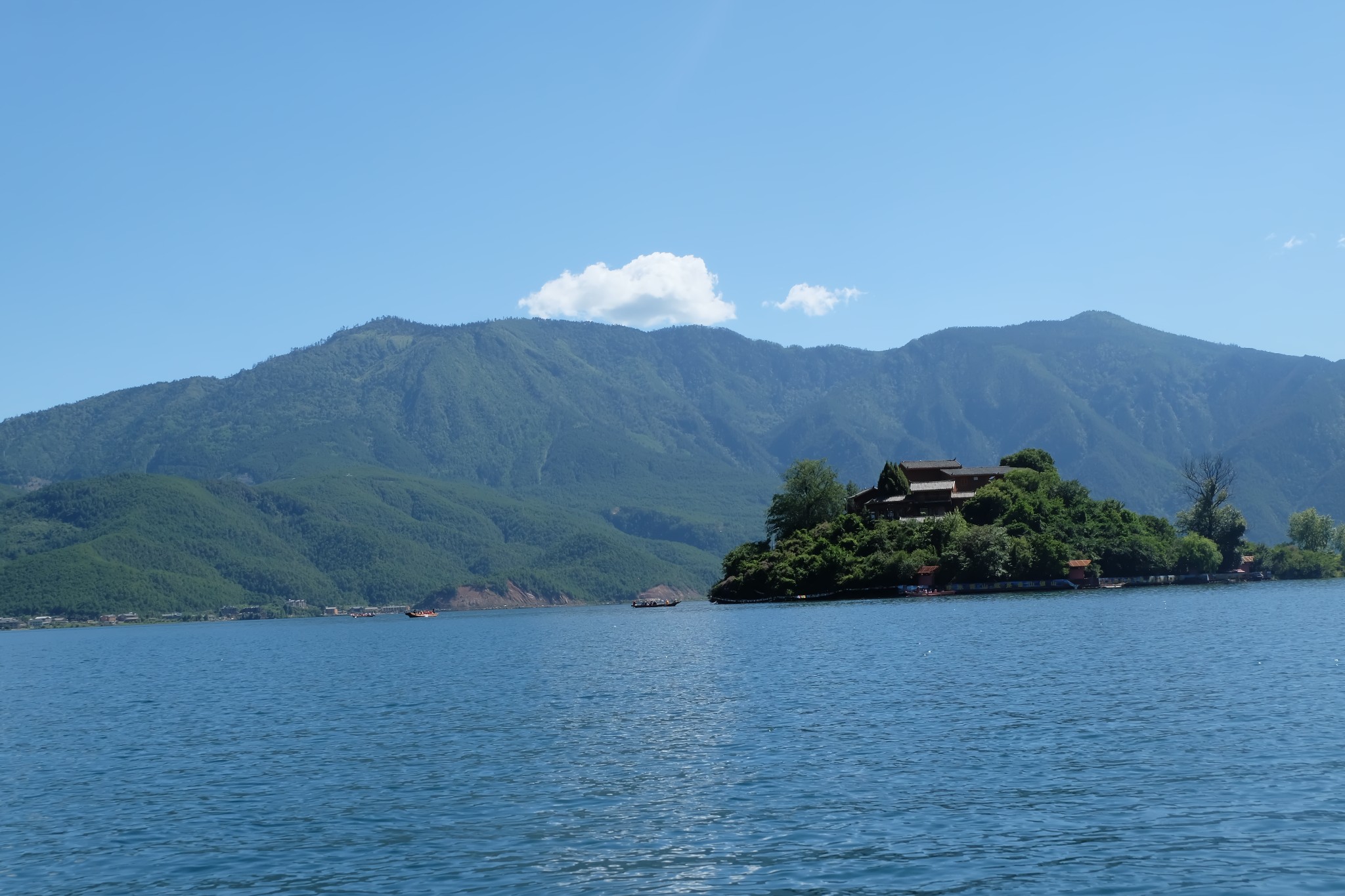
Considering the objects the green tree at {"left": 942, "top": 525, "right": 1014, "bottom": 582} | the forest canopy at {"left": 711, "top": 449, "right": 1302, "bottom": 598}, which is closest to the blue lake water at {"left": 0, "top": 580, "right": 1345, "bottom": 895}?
the green tree at {"left": 942, "top": 525, "right": 1014, "bottom": 582}

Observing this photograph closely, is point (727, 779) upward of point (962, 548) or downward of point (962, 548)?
downward

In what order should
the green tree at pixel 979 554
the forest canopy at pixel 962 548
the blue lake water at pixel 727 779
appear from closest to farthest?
the blue lake water at pixel 727 779, the green tree at pixel 979 554, the forest canopy at pixel 962 548

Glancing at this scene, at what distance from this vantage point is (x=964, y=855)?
26.6m

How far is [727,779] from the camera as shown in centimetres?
3656

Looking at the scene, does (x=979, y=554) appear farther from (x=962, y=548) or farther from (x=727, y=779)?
(x=727, y=779)

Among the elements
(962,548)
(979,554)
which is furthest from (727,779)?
(962,548)

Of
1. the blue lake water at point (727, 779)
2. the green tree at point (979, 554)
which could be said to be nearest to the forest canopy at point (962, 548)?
the green tree at point (979, 554)

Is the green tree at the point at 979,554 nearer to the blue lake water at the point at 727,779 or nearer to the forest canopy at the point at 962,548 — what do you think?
the forest canopy at the point at 962,548

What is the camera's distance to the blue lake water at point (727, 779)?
26453 mm

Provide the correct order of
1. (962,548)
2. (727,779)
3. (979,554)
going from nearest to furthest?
(727,779) < (979,554) < (962,548)

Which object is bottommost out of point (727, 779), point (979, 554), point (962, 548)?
point (727, 779)

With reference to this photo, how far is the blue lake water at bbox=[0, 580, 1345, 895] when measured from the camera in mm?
26453

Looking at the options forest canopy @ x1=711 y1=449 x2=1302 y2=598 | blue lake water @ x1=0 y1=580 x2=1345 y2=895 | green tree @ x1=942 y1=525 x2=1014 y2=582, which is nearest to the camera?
blue lake water @ x1=0 y1=580 x2=1345 y2=895

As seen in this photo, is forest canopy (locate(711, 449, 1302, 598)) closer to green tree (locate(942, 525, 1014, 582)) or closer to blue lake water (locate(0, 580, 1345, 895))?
green tree (locate(942, 525, 1014, 582))
